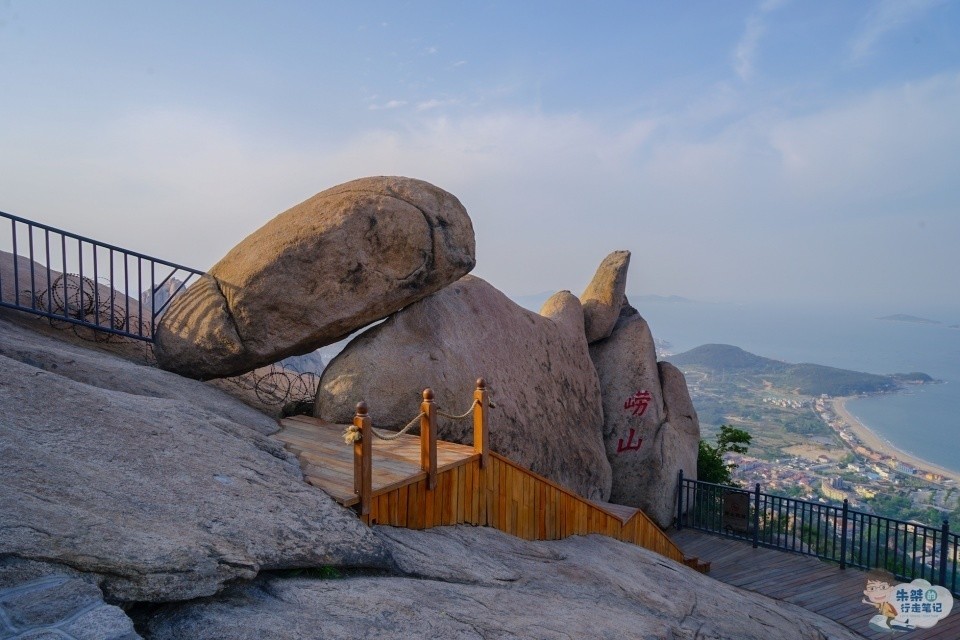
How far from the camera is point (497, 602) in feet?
15.6

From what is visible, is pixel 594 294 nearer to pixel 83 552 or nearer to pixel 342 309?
pixel 342 309

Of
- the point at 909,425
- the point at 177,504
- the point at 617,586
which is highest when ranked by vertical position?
the point at 177,504

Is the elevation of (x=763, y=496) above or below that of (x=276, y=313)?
below

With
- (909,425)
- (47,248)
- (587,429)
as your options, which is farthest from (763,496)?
(909,425)

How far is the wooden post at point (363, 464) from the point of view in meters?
5.32

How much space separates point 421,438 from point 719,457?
541 inches

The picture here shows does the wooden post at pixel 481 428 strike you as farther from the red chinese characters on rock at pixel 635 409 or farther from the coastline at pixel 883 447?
the coastline at pixel 883 447

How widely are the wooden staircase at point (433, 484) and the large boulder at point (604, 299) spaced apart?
640 cm

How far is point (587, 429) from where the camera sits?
42.4ft

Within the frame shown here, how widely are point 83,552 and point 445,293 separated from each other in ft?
26.8

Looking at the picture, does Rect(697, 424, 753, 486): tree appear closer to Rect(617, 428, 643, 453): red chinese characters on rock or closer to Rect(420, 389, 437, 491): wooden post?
Rect(617, 428, 643, 453): red chinese characters on rock

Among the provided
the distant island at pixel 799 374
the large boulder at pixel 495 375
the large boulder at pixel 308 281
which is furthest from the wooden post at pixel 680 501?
the distant island at pixel 799 374

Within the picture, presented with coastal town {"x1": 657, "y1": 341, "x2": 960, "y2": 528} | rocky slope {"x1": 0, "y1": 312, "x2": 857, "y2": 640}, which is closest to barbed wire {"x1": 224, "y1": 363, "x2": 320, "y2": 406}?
rocky slope {"x1": 0, "y1": 312, "x2": 857, "y2": 640}
